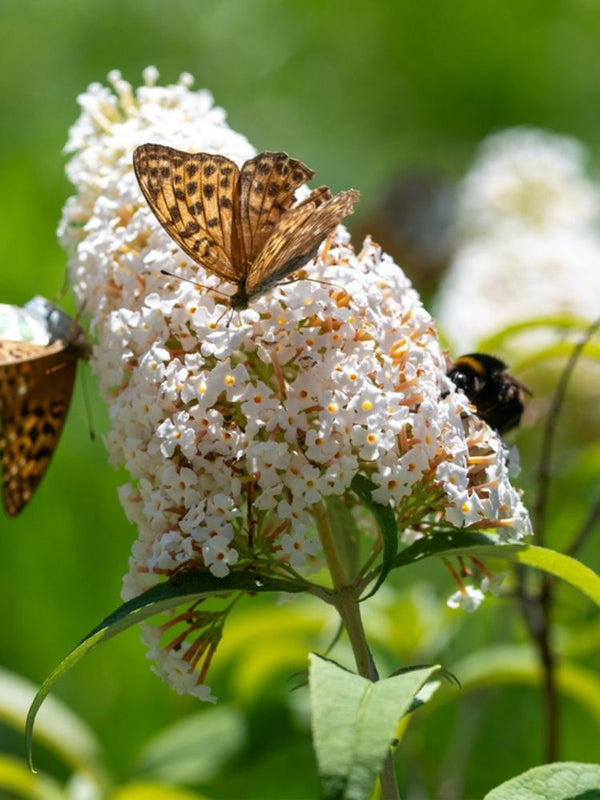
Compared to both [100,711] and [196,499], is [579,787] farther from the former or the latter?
[100,711]

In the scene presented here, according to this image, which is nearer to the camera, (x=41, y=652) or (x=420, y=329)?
(x=420, y=329)

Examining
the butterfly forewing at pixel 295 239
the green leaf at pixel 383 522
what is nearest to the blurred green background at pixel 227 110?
the green leaf at pixel 383 522

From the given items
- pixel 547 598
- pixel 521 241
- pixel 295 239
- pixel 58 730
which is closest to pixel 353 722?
pixel 295 239

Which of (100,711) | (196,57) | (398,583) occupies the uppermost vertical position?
(196,57)

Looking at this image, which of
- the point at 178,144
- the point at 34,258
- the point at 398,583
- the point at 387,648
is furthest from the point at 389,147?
the point at 178,144

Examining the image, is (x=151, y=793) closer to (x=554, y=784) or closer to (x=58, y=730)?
(x=58, y=730)

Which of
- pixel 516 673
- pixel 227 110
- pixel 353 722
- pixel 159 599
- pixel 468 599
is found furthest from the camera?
pixel 227 110
